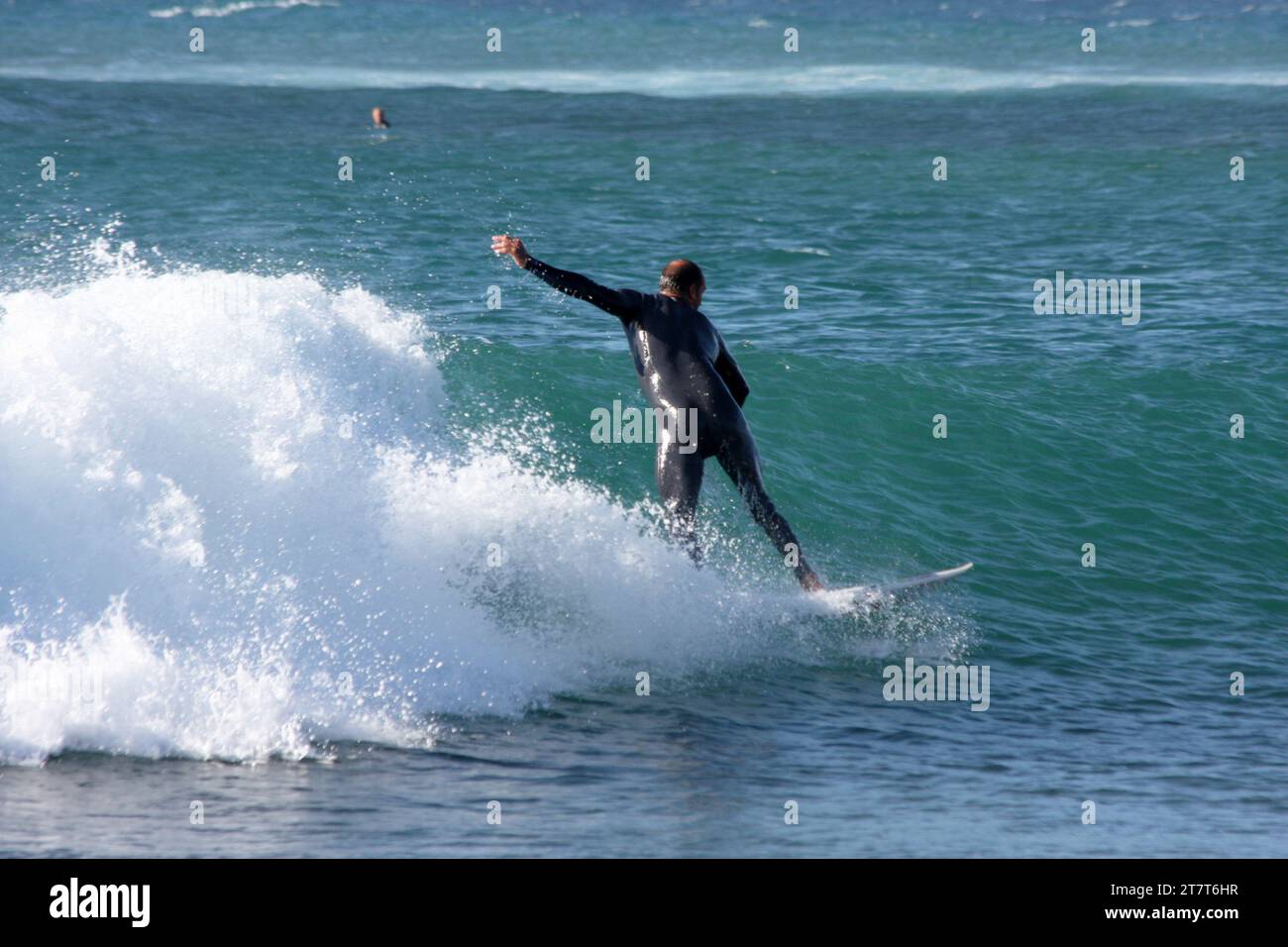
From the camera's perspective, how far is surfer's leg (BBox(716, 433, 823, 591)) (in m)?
9.99

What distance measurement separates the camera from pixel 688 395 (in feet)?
32.6

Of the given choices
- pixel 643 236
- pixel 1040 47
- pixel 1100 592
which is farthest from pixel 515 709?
pixel 1040 47

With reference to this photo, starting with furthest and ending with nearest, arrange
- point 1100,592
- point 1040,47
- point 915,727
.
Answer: point 1040,47 → point 1100,592 → point 915,727

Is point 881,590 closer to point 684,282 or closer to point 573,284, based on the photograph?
point 684,282

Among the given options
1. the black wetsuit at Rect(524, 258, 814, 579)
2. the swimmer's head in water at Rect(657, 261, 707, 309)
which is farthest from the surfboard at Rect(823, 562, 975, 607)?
the swimmer's head in water at Rect(657, 261, 707, 309)

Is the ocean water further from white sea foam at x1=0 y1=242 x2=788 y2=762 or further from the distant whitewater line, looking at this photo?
the distant whitewater line

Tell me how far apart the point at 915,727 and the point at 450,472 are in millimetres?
3352

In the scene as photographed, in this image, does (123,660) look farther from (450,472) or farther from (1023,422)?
(1023,422)

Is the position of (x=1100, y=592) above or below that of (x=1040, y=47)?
below

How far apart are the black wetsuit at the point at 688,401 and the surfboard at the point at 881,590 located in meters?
0.32

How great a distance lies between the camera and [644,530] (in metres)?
10.3

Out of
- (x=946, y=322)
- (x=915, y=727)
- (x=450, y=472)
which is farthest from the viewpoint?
(x=946, y=322)

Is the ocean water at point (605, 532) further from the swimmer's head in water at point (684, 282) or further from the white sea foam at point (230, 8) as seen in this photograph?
the white sea foam at point (230, 8)

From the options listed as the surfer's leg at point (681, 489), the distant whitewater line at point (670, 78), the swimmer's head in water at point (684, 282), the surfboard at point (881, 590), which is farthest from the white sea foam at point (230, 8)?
the surfboard at point (881, 590)
